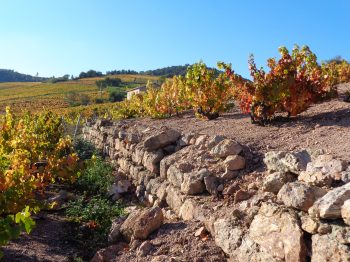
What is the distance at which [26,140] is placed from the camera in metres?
8.44

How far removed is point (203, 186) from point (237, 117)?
353 centimetres

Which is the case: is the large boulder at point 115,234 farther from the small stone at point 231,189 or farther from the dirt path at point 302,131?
the dirt path at point 302,131

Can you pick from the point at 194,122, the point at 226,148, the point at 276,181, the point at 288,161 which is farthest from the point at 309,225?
the point at 194,122

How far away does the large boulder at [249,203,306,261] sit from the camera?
3.33 metres

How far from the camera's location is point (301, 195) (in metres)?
3.56

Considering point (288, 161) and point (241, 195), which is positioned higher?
point (288, 161)

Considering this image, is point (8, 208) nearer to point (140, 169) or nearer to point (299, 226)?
point (140, 169)

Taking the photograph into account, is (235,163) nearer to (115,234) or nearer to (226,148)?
(226,148)

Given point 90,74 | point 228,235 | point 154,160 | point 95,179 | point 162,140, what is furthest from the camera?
point 90,74

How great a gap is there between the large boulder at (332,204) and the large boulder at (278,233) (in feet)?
0.90

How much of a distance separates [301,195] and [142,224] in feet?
7.07

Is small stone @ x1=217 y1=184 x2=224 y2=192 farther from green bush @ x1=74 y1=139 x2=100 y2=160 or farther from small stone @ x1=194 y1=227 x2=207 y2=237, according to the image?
green bush @ x1=74 y1=139 x2=100 y2=160

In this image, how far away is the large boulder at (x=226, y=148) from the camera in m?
5.56

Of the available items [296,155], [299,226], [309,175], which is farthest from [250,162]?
[299,226]
